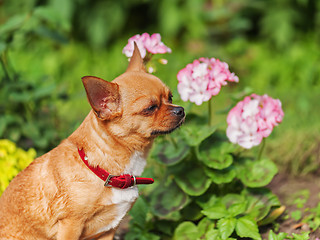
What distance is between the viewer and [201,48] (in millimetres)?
8422

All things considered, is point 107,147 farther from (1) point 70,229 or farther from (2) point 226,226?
(2) point 226,226

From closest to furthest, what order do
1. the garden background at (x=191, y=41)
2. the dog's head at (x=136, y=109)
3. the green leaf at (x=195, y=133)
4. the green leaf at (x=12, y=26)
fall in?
the dog's head at (x=136, y=109) → the green leaf at (x=195, y=133) → the green leaf at (x=12, y=26) → the garden background at (x=191, y=41)

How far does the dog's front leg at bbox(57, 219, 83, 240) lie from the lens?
2.42m

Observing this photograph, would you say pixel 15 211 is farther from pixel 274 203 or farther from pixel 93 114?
pixel 274 203

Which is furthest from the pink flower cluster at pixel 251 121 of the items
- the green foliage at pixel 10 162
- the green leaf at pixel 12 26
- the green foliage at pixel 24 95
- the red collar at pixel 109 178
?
the green leaf at pixel 12 26

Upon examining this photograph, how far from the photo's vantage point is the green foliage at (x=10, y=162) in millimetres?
3307

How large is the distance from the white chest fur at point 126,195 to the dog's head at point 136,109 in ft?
0.62

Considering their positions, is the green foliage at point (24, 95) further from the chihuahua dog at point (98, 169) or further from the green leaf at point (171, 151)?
the chihuahua dog at point (98, 169)

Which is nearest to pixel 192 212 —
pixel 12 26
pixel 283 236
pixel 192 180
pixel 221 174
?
pixel 192 180

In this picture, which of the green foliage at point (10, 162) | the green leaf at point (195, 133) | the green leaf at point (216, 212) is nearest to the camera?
the green leaf at point (216, 212)

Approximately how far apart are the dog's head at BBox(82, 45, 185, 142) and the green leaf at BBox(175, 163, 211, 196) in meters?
0.80

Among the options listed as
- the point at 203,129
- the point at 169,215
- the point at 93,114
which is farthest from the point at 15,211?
the point at 203,129

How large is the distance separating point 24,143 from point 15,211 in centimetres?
219

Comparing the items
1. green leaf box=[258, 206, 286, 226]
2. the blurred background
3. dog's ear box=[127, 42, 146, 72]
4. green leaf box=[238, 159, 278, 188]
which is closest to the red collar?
dog's ear box=[127, 42, 146, 72]
